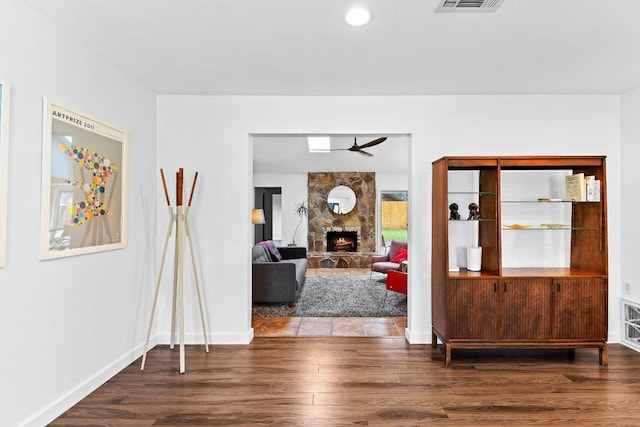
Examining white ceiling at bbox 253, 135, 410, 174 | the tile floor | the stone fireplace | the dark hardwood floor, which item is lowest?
the dark hardwood floor

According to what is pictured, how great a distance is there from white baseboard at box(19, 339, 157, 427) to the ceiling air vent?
10.9 ft

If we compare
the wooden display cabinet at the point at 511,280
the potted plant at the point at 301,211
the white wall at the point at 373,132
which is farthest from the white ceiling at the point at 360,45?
the potted plant at the point at 301,211

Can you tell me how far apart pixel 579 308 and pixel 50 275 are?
3970 millimetres

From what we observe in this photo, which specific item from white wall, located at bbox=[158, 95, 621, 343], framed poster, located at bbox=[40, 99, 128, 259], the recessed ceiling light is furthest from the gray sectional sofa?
the recessed ceiling light

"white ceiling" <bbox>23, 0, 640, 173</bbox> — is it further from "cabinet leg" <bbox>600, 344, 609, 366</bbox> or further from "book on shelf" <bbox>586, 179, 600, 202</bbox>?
"cabinet leg" <bbox>600, 344, 609, 366</bbox>

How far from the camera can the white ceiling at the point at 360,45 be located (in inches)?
95.6

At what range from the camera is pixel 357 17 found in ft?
8.25

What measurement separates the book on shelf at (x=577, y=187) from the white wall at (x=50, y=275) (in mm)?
3912

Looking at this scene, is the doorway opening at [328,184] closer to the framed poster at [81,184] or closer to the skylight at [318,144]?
the skylight at [318,144]

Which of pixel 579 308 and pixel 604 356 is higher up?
pixel 579 308

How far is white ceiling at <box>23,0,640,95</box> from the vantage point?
7.97 ft

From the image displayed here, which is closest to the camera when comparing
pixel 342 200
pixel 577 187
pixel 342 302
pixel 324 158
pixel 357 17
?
pixel 357 17

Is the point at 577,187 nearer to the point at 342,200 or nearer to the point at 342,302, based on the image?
the point at 342,302

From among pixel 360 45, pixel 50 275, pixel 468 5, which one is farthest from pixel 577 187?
pixel 50 275
